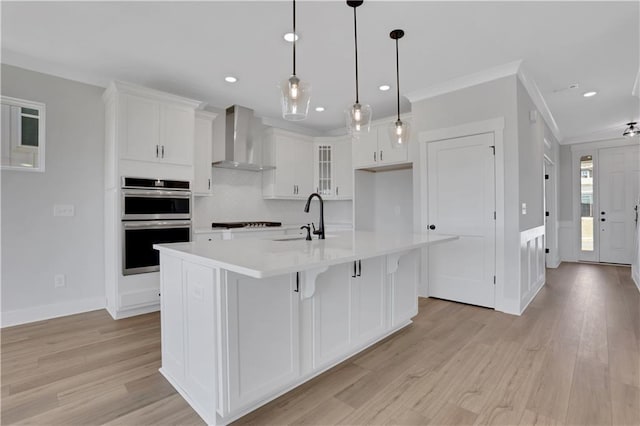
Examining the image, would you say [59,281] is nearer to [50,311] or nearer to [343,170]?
[50,311]

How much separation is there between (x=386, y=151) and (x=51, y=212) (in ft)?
13.1

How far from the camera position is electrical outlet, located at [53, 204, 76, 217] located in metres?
3.31

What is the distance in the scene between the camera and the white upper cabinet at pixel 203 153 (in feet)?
13.6

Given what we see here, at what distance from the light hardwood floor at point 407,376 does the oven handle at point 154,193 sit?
1.28 metres

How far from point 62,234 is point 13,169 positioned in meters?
0.74

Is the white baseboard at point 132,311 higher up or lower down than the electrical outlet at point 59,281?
lower down

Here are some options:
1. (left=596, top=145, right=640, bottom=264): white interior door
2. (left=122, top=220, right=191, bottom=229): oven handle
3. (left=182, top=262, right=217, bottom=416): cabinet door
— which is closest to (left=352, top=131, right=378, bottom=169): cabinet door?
(left=122, top=220, right=191, bottom=229): oven handle

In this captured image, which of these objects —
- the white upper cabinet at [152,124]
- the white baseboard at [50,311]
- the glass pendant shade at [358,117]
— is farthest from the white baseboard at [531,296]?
the white baseboard at [50,311]

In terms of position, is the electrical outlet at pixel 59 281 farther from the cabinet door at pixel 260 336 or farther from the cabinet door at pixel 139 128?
the cabinet door at pixel 260 336

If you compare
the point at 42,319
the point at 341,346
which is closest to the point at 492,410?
the point at 341,346

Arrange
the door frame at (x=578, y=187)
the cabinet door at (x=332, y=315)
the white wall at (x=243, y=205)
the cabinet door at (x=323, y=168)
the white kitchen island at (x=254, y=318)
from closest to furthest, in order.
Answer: the white kitchen island at (x=254, y=318)
the cabinet door at (x=332, y=315)
the white wall at (x=243, y=205)
the cabinet door at (x=323, y=168)
the door frame at (x=578, y=187)

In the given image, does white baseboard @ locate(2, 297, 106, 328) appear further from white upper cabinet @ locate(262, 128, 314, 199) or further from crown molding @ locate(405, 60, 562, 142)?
crown molding @ locate(405, 60, 562, 142)

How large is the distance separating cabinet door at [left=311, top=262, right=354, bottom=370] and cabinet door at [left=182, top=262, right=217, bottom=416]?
630 millimetres

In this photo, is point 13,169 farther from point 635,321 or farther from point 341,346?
point 635,321
